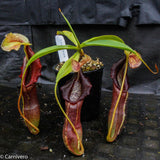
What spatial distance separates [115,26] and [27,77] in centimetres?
108

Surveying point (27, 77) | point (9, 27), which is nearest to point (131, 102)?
point (27, 77)

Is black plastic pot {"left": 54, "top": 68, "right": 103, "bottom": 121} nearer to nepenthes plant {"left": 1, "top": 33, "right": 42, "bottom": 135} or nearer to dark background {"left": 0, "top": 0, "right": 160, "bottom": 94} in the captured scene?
nepenthes plant {"left": 1, "top": 33, "right": 42, "bottom": 135}

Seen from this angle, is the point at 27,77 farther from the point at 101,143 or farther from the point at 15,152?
the point at 101,143

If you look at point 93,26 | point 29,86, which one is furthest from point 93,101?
point 93,26

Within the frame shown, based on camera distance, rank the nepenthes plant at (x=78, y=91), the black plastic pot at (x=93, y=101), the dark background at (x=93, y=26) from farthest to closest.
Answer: the dark background at (x=93, y=26), the black plastic pot at (x=93, y=101), the nepenthes plant at (x=78, y=91)

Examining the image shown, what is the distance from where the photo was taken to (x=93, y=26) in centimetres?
179

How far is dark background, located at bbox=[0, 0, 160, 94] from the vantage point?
160 centimetres

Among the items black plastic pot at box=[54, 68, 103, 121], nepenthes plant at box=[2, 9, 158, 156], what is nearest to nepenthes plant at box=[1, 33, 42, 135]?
nepenthes plant at box=[2, 9, 158, 156]

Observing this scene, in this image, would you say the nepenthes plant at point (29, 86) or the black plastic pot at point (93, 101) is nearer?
the nepenthes plant at point (29, 86)

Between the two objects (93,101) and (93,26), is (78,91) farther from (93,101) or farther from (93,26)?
(93,26)

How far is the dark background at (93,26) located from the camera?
1.60 m

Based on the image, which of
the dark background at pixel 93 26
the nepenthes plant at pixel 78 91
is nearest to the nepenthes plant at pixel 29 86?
the nepenthes plant at pixel 78 91

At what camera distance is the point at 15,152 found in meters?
1.00

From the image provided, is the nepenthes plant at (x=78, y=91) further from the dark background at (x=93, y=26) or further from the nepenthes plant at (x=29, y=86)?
the dark background at (x=93, y=26)
